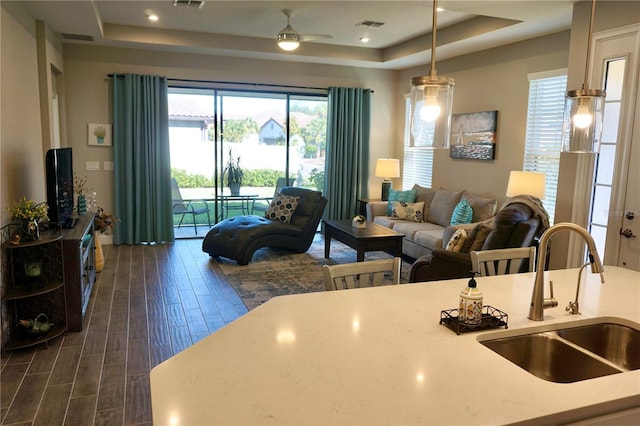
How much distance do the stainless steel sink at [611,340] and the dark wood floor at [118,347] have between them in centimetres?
221

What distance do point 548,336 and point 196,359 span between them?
133 cm

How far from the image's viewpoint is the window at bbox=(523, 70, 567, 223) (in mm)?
5137

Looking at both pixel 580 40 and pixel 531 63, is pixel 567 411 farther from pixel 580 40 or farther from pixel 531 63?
pixel 531 63

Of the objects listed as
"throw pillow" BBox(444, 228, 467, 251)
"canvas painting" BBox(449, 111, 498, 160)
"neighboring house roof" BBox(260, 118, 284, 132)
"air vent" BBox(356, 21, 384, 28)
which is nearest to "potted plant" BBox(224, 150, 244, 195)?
"neighboring house roof" BBox(260, 118, 284, 132)

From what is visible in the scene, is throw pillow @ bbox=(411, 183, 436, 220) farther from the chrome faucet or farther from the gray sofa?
the chrome faucet

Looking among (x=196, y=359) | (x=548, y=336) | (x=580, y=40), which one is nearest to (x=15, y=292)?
(x=196, y=359)

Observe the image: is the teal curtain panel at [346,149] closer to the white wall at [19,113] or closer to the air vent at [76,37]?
the air vent at [76,37]

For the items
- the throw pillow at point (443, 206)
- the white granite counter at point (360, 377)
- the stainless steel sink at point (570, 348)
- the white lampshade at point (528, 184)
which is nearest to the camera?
the white granite counter at point (360, 377)

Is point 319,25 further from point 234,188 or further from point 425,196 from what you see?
point 234,188

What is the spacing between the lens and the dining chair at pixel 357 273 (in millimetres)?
2307

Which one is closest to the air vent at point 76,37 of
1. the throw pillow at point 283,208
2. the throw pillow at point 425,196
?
the throw pillow at point 283,208

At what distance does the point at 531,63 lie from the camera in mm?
5445

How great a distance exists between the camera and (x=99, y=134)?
666cm

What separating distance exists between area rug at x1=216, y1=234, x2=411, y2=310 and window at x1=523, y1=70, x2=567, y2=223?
186 cm
